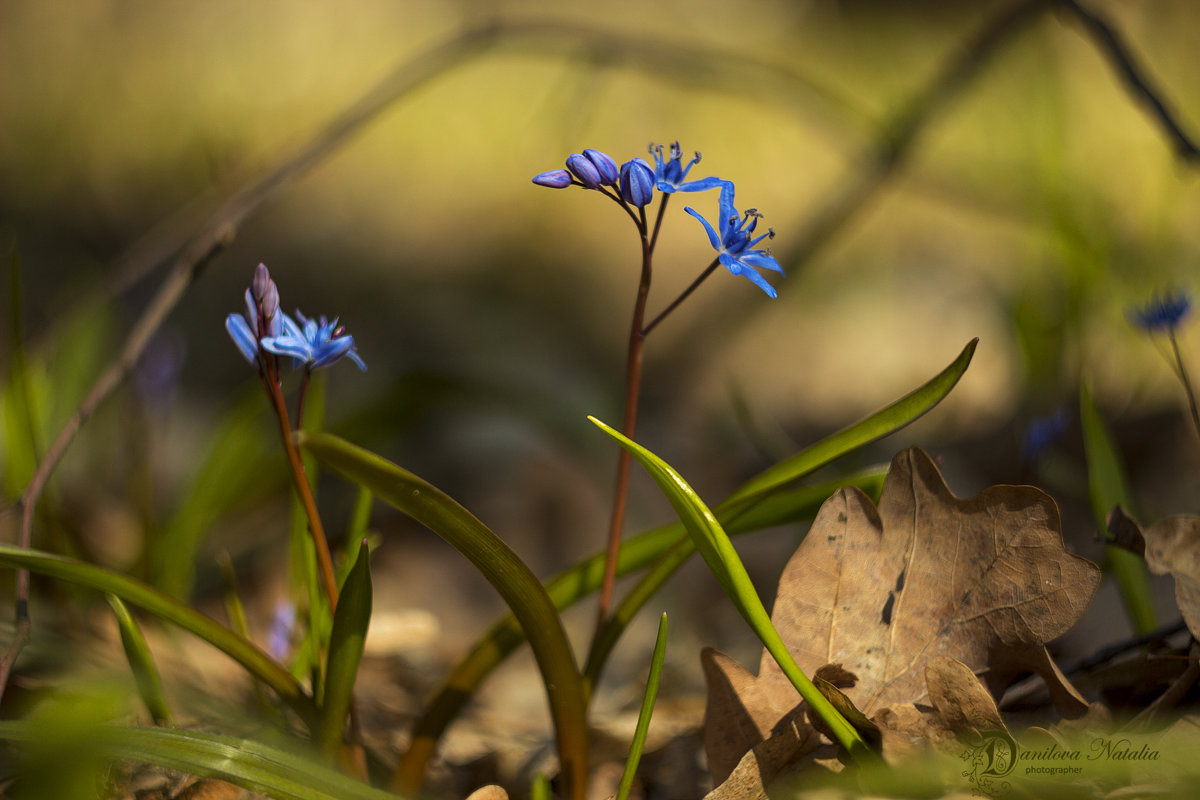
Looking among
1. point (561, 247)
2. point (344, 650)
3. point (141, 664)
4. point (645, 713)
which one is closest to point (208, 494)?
point (141, 664)

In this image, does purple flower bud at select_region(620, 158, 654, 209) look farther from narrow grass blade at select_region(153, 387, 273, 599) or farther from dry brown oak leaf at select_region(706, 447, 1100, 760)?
narrow grass blade at select_region(153, 387, 273, 599)

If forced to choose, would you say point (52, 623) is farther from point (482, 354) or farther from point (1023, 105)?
point (1023, 105)

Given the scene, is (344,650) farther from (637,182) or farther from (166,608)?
(637,182)

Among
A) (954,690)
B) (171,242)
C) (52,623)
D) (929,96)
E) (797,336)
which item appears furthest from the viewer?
(797,336)

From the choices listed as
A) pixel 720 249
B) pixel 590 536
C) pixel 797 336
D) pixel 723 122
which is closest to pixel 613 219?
pixel 723 122

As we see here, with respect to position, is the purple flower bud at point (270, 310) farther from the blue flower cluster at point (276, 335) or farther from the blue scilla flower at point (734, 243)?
the blue scilla flower at point (734, 243)

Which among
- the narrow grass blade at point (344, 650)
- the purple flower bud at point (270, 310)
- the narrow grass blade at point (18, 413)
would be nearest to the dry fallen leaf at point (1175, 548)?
the narrow grass blade at point (344, 650)
